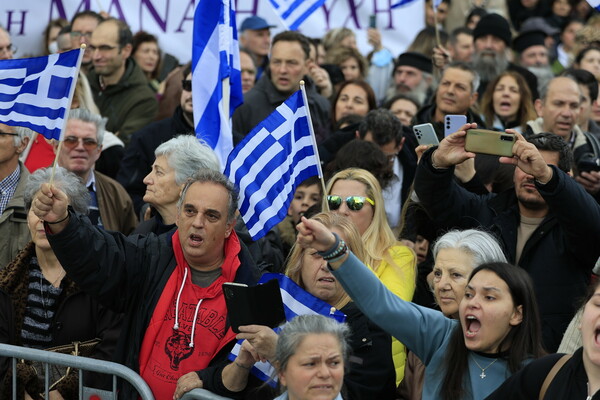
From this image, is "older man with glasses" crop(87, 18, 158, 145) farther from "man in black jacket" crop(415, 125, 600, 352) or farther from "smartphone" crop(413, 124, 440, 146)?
"man in black jacket" crop(415, 125, 600, 352)

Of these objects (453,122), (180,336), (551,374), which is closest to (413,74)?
(453,122)

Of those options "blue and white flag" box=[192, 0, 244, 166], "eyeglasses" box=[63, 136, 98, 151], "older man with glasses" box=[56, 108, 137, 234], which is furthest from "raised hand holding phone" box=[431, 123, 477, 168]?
"eyeglasses" box=[63, 136, 98, 151]

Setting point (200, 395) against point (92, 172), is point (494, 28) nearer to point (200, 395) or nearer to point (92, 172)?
point (92, 172)

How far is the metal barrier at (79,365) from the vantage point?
5.55 meters

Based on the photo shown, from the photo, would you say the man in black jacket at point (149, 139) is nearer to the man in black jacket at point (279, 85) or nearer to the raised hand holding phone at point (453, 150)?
the man in black jacket at point (279, 85)

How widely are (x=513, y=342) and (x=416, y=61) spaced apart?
6483 mm

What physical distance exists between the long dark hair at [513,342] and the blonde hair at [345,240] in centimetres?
90

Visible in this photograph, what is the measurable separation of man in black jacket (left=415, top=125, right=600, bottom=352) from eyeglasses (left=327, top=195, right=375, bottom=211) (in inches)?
14.8

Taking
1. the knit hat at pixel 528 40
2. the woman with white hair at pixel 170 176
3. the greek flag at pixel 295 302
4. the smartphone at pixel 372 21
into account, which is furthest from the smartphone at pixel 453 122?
the knit hat at pixel 528 40

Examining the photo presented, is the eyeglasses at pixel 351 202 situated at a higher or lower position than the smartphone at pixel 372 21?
lower

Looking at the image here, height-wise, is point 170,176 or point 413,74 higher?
point 413,74

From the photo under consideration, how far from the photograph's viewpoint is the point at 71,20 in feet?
36.6

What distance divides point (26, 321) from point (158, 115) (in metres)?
4.14

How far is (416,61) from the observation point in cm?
1132
